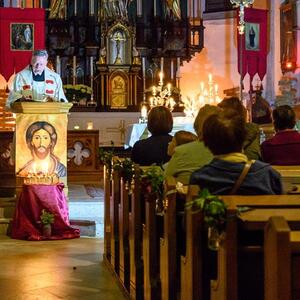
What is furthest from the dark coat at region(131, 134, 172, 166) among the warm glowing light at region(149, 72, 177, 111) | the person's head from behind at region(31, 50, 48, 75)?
the warm glowing light at region(149, 72, 177, 111)

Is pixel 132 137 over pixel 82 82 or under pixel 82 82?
under

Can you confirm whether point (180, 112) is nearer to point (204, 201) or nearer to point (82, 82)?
point (82, 82)

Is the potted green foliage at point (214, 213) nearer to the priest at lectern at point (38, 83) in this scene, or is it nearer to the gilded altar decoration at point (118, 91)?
the priest at lectern at point (38, 83)

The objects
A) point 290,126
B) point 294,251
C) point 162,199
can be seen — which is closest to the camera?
point 294,251

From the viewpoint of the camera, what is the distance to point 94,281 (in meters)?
5.91

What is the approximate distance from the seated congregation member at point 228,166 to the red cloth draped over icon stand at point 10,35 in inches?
418

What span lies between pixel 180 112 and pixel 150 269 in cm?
1157

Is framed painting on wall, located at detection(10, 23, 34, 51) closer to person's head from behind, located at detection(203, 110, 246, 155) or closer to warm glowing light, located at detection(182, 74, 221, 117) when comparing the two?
warm glowing light, located at detection(182, 74, 221, 117)


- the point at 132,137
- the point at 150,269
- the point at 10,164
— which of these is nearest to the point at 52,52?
the point at 132,137

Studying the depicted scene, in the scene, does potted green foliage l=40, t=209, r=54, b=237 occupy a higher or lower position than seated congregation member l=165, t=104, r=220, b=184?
lower

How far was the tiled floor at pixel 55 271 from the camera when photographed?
5430 millimetres

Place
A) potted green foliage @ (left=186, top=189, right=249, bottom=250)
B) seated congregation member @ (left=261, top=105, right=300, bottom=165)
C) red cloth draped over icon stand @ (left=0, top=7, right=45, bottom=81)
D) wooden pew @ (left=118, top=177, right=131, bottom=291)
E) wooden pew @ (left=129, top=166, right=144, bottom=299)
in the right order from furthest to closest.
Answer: red cloth draped over icon stand @ (left=0, top=7, right=45, bottom=81), seated congregation member @ (left=261, top=105, right=300, bottom=165), wooden pew @ (left=118, top=177, right=131, bottom=291), wooden pew @ (left=129, top=166, right=144, bottom=299), potted green foliage @ (left=186, top=189, right=249, bottom=250)

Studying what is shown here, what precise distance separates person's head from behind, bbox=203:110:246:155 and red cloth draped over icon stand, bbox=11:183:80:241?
466cm

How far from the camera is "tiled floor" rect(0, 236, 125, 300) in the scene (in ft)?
17.8
